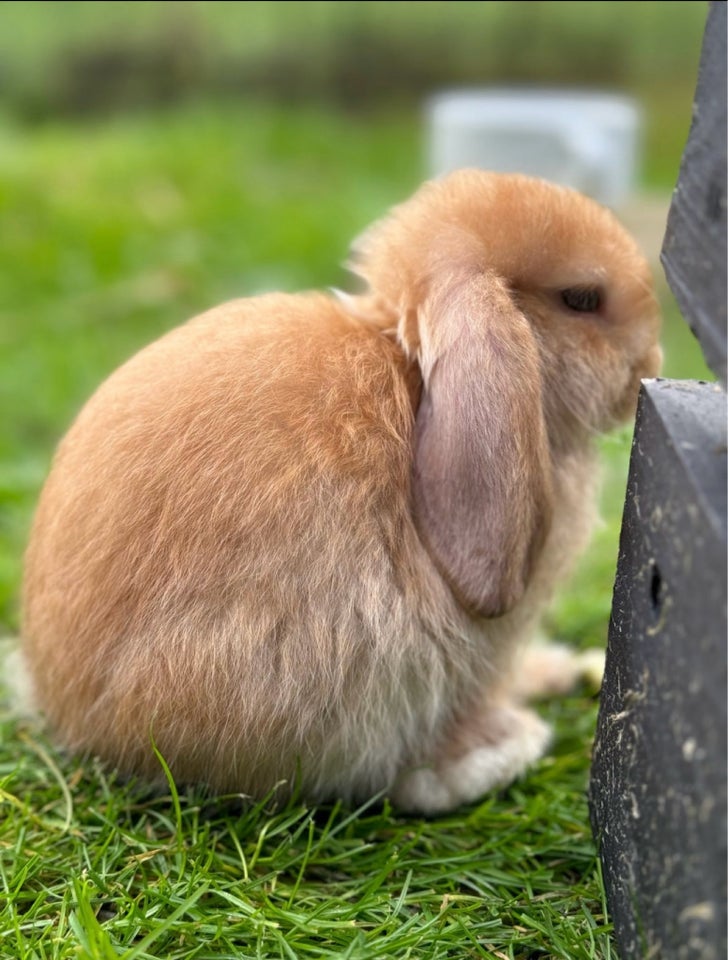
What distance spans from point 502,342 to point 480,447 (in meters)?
0.18

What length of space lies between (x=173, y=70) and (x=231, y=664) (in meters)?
8.77

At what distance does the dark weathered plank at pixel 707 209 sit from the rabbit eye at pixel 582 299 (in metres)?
0.69

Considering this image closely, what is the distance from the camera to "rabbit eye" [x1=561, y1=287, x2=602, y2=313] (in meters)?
2.13

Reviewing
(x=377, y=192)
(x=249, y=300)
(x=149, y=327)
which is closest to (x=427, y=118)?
(x=377, y=192)

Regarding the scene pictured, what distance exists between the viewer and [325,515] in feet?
6.07

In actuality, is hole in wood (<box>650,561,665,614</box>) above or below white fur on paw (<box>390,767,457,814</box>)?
above

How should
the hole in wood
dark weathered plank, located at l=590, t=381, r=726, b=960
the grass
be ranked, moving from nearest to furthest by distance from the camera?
dark weathered plank, located at l=590, t=381, r=726, b=960 < the hole in wood < the grass

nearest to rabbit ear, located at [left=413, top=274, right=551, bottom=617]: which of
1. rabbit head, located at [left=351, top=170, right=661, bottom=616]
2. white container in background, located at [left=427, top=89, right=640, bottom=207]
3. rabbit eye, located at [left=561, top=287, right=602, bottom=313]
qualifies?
rabbit head, located at [left=351, top=170, right=661, bottom=616]

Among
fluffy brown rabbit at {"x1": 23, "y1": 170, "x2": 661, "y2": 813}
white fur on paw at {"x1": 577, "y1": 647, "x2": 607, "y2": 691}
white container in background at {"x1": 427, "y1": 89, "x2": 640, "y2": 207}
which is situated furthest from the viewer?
white container in background at {"x1": 427, "y1": 89, "x2": 640, "y2": 207}

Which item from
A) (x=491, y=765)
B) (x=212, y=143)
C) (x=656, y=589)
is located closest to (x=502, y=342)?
(x=656, y=589)

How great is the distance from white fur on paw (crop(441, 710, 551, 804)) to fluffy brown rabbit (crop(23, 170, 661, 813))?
0.07 ft

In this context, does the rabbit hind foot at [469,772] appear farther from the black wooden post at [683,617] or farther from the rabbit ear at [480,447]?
the black wooden post at [683,617]

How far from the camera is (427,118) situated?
400 inches

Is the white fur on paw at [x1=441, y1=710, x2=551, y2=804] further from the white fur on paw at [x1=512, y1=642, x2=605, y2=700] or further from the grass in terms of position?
the white fur on paw at [x1=512, y1=642, x2=605, y2=700]
